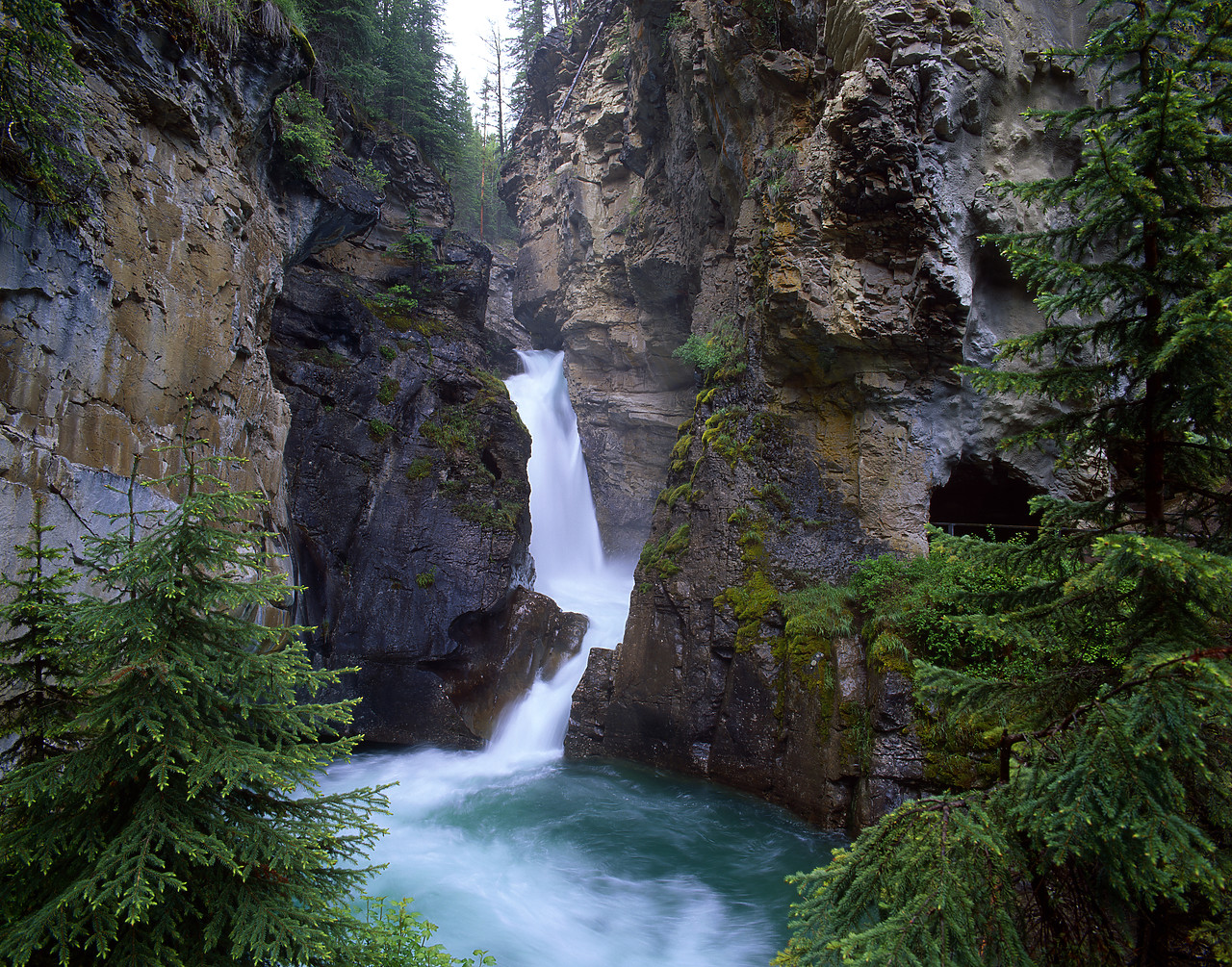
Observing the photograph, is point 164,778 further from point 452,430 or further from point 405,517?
point 452,430

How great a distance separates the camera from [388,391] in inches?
573

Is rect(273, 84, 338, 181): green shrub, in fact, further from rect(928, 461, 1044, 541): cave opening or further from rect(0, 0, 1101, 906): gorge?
rect(928, 461, 1044, 541): cave opening

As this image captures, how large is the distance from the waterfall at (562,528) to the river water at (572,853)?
131 centimetres

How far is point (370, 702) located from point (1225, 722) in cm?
1305

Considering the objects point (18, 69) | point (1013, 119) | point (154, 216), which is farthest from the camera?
point (1013, 119)

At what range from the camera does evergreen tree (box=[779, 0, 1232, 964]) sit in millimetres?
2555

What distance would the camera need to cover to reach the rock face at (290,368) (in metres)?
6.45

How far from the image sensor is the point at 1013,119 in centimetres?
987

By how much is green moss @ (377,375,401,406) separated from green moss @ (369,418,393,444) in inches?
20.8

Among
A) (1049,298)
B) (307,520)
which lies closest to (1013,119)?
(1049,298)

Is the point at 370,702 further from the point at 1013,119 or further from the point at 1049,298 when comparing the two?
the point at 1013,119

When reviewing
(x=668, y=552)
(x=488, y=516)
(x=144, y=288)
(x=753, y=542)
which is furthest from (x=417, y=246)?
(x=753, y=542)

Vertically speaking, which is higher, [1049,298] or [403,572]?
[1049,298]

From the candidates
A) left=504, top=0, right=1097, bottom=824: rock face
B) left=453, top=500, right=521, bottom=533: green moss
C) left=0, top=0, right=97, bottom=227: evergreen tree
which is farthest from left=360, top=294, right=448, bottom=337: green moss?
left=0, top=0, right=97, bottom=227: evergreen tree
